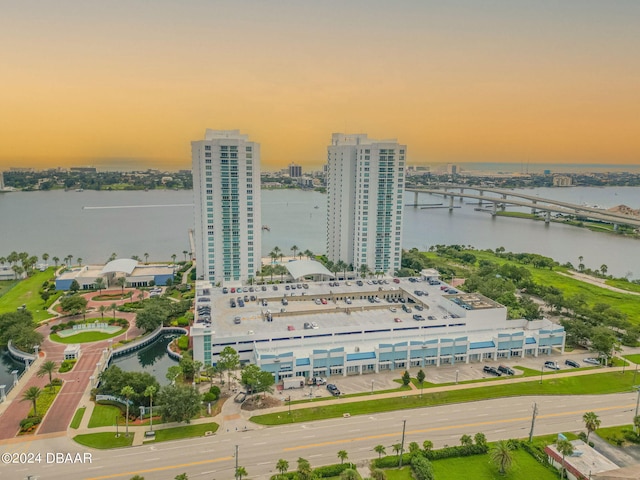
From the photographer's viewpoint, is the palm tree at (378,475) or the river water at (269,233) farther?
the river water at (269,233)

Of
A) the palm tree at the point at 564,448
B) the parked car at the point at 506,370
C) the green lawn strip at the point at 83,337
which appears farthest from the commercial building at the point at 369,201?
the palm tree at the point at 564,448

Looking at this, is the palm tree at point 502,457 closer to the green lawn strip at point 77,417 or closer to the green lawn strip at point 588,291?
the green lawn strip at point 77,417

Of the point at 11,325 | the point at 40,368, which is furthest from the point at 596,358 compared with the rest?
the point at 11,325

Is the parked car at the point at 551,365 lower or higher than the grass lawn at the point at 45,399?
lower

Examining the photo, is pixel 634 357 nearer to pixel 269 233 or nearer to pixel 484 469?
pixel 484 469

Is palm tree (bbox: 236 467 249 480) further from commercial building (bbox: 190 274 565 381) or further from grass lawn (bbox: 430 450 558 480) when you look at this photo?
commercial building (bbox: 190 274 565 381)

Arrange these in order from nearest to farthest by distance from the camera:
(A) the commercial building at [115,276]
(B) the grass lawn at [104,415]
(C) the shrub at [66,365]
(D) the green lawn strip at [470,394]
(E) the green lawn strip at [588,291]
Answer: (B) the grass lawn at [104,415]
(D) the green lawn strip at [470,394]
(C) the shrub at [66,365]
(E) the green lawn strip at [588,291]
(A) the commercial building at [115,276]
